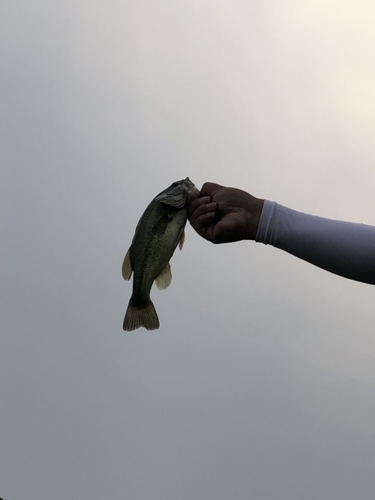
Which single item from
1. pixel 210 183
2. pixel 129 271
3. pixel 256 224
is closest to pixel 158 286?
pixel 129 271

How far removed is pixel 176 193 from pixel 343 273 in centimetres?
200

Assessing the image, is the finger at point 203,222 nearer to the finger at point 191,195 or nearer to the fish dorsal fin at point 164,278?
the finger at point 191,195

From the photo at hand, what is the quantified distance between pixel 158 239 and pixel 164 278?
1.60 ft

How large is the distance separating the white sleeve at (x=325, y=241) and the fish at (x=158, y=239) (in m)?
1.35

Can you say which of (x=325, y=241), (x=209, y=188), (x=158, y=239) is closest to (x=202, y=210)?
(x=209, y=188)

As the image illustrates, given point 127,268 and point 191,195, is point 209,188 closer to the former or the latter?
point 191,195

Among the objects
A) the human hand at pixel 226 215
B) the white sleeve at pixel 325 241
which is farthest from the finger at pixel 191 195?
the white sleeve at pixel 325 241

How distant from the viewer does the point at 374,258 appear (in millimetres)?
3516

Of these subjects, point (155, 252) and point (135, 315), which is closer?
point (155, 252)

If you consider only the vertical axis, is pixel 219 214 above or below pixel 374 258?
above

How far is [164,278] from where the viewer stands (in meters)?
5.57

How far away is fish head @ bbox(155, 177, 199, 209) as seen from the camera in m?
5.11

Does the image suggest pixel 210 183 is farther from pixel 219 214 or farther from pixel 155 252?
pixel 155 252

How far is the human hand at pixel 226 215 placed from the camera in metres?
4.17
